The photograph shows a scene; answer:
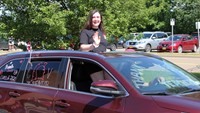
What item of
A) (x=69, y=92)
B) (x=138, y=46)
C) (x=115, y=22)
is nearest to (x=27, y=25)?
(x=115, y=22)

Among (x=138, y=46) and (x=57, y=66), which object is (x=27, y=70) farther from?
(x=138, y=46)

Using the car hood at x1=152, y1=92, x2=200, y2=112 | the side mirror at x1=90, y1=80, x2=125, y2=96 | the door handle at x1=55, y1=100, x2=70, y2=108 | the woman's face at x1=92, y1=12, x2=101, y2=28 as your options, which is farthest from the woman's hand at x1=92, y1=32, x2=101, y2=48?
the car hood at x1=152, y1=92, x2=200, y2=112

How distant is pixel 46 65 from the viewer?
5289 mm

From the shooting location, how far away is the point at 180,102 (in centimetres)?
389

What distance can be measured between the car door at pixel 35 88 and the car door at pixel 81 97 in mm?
163

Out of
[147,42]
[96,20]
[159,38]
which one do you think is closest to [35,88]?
[96,20]

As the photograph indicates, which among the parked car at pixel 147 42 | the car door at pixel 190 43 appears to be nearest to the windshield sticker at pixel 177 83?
the parked car at pixel 147 42

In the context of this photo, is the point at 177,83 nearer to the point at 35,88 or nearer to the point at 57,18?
the point at 35,88

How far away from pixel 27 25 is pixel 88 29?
16.0 feet

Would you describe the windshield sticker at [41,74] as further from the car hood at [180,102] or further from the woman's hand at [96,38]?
the car hood at [180,102]

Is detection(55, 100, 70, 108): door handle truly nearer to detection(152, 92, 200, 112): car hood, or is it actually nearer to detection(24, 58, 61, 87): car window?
detection(24, 58, 61, 87): car window

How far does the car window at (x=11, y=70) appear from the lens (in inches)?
219

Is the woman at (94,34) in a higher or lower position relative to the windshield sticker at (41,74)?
higher

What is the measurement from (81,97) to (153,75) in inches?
33.7
